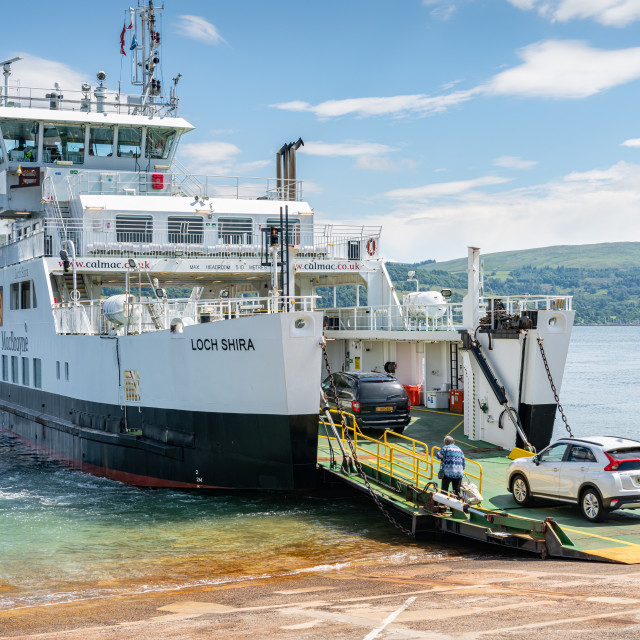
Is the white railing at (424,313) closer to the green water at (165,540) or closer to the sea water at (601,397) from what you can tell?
the green water at (165,540)

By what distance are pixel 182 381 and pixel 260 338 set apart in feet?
9.02

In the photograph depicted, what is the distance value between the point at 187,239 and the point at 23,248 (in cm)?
567

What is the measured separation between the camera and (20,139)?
87.2ft

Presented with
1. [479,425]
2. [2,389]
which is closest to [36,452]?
[2,389]

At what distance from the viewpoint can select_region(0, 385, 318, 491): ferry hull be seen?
15.8 meters

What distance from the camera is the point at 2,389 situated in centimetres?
3011

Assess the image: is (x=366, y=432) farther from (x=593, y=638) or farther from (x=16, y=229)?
(x=16, y=229)

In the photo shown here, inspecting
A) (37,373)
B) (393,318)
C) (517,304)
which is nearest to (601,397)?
(393,318)

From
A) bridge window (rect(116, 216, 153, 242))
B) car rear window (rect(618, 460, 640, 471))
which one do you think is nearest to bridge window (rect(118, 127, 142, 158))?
bridge window (rect(116, 216, 153, 242))

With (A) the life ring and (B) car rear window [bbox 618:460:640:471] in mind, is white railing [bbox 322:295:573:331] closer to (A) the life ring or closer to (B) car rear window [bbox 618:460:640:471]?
(A) the life ring

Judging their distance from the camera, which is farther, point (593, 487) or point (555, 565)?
point (593, 487)

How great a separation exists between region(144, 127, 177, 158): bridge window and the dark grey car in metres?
12.4

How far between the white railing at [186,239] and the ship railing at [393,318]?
195 centimetres

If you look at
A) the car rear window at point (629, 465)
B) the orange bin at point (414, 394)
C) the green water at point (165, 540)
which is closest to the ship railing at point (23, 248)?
the green water at point (165, 540)
